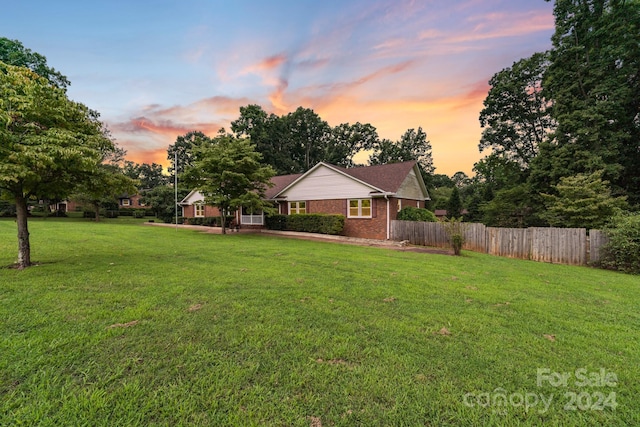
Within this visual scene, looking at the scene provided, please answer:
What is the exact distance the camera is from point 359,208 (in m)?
18.1

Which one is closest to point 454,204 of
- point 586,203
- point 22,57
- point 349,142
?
point 586,203

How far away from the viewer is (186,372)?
102 inches

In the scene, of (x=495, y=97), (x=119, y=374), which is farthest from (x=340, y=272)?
(x=495, y=97)

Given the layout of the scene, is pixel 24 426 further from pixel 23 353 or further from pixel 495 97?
pixel 495 97

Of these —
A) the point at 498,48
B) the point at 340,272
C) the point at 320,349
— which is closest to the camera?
the point at 320,349

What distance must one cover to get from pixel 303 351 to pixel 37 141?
7.06 m

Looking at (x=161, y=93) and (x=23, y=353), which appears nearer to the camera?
(x=23, y=353)

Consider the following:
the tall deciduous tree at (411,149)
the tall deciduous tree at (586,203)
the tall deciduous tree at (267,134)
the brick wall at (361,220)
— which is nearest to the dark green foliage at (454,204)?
the tall deciduous tree at (411,149)

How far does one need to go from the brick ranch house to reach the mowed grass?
37.4 feet

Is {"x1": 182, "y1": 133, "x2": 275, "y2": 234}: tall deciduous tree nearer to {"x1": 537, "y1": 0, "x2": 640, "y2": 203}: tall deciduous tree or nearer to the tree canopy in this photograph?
the tree canopy

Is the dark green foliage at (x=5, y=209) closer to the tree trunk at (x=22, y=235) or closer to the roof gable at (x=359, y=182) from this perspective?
the roof gable at (x=359, y=182)

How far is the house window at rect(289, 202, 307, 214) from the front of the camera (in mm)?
20641

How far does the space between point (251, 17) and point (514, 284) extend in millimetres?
14289

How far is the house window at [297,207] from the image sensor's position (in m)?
20.6
